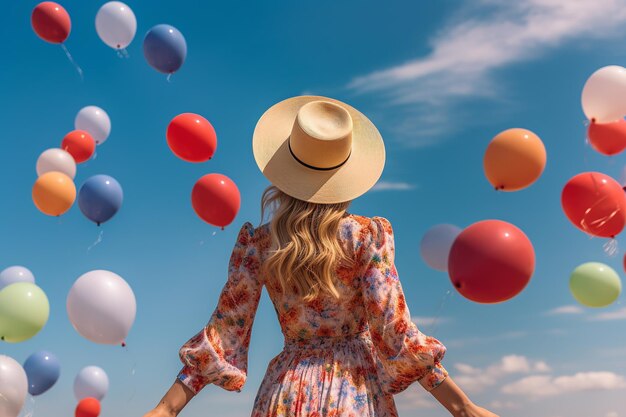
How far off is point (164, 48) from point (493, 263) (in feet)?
16.8

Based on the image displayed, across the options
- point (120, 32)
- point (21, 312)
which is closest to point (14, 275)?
point (21, 312)

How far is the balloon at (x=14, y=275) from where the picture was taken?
6668 mm

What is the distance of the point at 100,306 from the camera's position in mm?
3955

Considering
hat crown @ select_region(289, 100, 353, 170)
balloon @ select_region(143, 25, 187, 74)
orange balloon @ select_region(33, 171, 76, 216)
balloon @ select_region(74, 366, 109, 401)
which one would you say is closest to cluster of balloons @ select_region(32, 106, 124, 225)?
orange balloon @ select_region(33, 171, 76, 216)

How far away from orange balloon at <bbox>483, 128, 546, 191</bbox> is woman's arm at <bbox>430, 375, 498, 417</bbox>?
2.65 meters

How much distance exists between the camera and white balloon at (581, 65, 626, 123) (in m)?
4.90

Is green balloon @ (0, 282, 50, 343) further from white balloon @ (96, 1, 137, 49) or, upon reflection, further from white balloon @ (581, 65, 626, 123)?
white balloon @ (581, 65, 626, 123)

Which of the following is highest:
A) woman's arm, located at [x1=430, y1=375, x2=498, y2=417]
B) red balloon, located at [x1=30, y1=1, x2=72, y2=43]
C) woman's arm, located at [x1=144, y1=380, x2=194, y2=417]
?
red balloon, located at [x1=30, y1=1, x2=72, y2=43]

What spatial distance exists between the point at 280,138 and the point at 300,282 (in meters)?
0.67

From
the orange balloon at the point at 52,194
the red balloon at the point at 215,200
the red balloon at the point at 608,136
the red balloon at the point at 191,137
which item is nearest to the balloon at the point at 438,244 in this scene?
the red balloon at the point at 608,136

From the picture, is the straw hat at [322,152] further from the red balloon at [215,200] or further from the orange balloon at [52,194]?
the orange balloon at [52,194]

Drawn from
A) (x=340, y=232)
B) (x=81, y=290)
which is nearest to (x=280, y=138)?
Result: (x=340, y=232)

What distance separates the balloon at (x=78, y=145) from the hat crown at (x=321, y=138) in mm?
5884

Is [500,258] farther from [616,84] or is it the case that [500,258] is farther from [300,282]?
[616,84]
